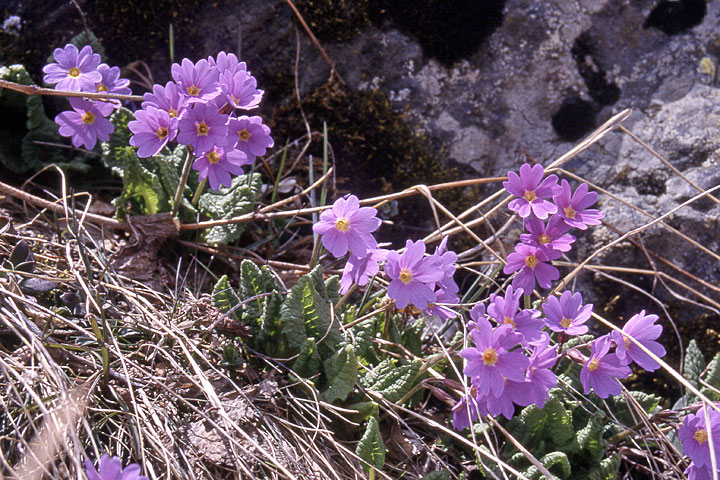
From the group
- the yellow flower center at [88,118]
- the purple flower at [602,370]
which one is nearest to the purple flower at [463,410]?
the purple flower at [602,370]

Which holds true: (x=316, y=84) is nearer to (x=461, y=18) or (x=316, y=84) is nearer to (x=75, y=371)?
(x=461, y=18)

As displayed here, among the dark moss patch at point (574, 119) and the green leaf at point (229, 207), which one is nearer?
the green leaf at point (229, 207)

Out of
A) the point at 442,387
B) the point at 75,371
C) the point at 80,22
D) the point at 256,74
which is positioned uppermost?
the point at 80,22

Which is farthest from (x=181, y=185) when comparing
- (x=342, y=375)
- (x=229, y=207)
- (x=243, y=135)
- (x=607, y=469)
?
(x=607, y=469)

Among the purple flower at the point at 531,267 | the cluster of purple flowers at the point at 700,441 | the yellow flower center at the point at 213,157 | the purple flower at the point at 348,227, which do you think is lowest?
the cluster of purple flowers at the point at 700,441

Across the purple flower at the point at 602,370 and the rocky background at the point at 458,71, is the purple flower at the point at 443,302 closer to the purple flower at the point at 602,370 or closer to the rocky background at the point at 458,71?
the purple flower at the point at 602,370

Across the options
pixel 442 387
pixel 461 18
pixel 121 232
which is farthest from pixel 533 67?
pixel 121 232

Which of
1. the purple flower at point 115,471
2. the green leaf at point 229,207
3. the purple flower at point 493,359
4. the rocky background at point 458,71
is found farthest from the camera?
the rocky background at point 458,71

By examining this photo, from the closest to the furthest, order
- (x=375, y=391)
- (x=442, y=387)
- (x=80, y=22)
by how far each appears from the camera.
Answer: (x=375, y=391)
(x=442, y=387)
(x=80, y=22)
